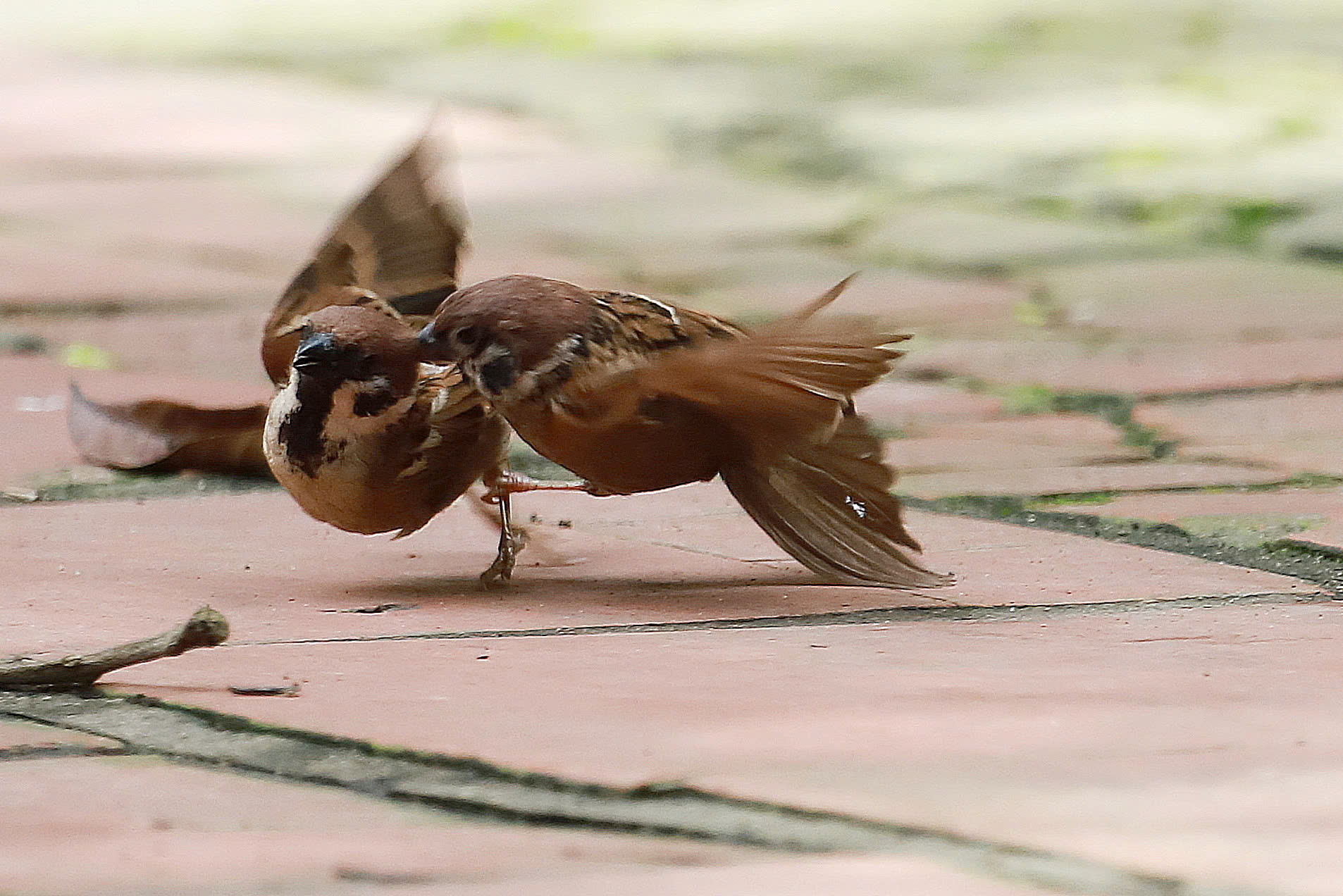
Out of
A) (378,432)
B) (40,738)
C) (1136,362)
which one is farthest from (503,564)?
(1136,362)

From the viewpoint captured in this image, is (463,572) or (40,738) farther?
(463,572)

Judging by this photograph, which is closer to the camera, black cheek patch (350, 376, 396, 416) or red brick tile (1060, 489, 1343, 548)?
black cheek patch (350, 376, 396, 416)

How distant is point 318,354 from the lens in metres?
2.82

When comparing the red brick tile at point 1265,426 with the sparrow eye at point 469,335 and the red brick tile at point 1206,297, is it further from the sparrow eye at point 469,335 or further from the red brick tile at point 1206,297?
the sparrow eye at point 469,335

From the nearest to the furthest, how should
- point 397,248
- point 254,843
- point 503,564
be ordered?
1. point 254,843
2. point 503,564
3. point 397,248

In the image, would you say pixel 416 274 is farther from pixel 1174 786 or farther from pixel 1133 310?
pixel 1133 310

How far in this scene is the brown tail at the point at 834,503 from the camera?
9.31ft

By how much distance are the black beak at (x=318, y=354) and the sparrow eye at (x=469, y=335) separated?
169mm

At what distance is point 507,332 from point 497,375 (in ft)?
0.17

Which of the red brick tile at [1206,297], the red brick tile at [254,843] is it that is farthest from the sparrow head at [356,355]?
the red brick tile at [1206,297]

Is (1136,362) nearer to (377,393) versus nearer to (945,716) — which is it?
(377,393)

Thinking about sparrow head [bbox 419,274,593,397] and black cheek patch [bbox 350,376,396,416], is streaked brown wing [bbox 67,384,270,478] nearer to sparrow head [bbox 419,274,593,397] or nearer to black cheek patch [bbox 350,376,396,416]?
black cheek patch [bbox 350,376,396,416]

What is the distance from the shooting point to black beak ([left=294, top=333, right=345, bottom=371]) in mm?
2820

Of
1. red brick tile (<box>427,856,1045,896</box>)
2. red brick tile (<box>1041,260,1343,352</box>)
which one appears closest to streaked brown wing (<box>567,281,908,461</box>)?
red brick tile (<box>427,856,1045,896</box>)
